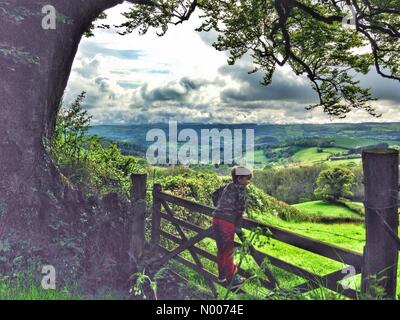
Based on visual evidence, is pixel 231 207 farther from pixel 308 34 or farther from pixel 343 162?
pixel 343 162

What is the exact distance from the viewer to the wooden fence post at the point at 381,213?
4.30 meters

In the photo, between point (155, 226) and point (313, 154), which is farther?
point (313, 154)

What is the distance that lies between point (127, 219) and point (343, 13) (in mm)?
10300

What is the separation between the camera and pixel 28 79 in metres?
7.44

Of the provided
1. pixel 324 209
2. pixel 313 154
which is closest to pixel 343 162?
pixel 313 154

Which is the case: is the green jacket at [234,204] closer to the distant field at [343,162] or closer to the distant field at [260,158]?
the distant field at [260,158]

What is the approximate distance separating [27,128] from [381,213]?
19.6 ft

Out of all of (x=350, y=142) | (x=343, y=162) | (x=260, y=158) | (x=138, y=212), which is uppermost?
(x=350, y=142)

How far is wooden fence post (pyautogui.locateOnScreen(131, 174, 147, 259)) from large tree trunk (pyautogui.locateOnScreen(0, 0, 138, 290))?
115 cm

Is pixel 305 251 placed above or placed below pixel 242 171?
below

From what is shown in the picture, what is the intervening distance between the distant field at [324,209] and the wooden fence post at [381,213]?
14358 millimetres

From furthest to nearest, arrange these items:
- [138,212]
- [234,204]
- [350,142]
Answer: [350,142]
[138,212]
[234,204]

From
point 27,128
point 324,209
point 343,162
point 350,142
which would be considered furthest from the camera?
point 350,142

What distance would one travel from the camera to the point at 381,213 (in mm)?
4336
